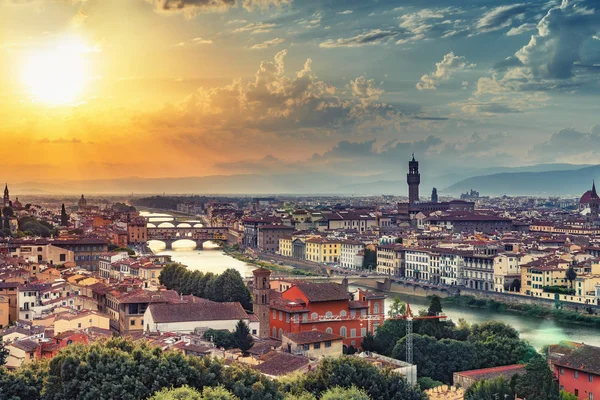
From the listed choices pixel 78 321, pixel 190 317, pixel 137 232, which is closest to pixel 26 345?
pixel 78 321

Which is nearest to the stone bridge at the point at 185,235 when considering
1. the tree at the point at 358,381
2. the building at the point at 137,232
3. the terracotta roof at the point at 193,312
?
the building at the point at 137,232

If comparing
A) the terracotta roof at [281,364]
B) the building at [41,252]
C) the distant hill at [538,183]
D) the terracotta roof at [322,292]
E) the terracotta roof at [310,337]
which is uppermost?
the distant hill at [538,183]

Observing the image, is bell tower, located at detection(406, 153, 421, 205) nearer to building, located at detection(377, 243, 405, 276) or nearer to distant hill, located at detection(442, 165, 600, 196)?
building, located at detection(377, 243, 405, 276)

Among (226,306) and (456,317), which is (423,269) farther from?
(226,306)

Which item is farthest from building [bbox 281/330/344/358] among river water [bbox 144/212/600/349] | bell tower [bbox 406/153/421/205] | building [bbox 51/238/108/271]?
bell tower [bbox 406/153/421/205]

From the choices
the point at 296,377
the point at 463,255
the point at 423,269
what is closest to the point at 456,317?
the point at 463,255

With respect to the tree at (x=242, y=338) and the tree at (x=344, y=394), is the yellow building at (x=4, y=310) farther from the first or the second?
the tree at (x=344, y=394)

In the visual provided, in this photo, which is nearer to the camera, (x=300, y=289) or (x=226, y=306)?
(x=226, y=306)
